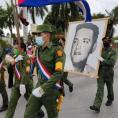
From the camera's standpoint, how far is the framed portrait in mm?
9376

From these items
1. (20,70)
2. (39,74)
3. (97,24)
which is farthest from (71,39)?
(39,74)

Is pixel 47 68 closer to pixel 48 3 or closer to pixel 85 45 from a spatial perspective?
pixel 48 3

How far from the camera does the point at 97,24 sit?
31.2 ft

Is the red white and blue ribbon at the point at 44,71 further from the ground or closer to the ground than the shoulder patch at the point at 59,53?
closer to the ground

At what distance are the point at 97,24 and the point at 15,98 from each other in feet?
10.2

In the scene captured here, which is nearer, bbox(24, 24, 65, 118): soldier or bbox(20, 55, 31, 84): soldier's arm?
bbox(24, 24, 65, 118): soldier

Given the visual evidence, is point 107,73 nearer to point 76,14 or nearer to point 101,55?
point 101,55

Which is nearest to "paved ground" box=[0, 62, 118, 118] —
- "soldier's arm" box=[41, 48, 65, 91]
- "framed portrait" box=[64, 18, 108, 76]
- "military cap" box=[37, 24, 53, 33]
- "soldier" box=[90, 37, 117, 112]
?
"soldier" box=[90, 37, 117, 112]

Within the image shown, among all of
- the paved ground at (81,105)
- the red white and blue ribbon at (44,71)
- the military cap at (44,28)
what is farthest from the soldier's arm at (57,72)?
the paved ground at (81,105)

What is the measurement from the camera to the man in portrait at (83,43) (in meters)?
9.62

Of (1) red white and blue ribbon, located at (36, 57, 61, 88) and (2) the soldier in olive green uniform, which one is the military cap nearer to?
(1) red white and blue ribbon, located at (36, 57, 61, 88)

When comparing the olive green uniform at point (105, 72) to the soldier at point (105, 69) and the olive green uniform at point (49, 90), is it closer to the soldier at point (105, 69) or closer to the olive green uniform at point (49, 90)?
the soldier at point (105, 69)

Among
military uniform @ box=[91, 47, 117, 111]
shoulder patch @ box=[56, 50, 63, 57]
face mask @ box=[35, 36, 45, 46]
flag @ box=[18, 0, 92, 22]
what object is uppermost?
flag @ box=[18, 0, 92, 22]

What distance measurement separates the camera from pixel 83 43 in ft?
32.8
